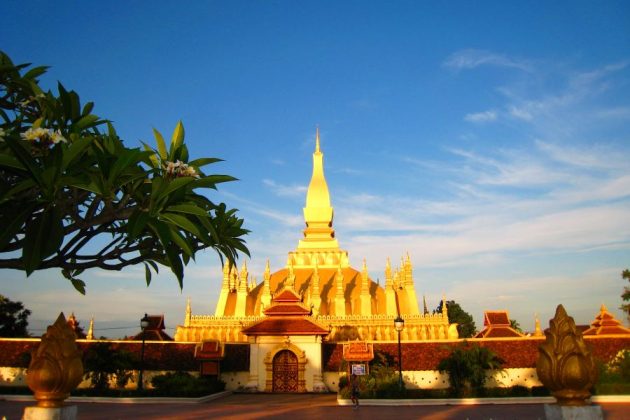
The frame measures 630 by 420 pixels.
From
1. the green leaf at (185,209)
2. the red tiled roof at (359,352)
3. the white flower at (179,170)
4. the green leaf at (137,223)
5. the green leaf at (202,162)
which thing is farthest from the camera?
the red tiled roof at (359,352)

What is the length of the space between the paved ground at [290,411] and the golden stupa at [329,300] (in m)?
12.1

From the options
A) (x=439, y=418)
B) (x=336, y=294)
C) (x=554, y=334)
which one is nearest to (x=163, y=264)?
(x=554, y=334)

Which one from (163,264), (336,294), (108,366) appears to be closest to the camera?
(163,264)

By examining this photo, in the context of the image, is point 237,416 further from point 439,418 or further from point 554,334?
point 554,334

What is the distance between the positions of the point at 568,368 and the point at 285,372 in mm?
18468

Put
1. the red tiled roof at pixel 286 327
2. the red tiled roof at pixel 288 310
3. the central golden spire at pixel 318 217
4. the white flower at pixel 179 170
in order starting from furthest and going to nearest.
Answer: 1. the central golden spire at pixel 318 217
2. the red tiled roof at pixel 288 310
3. the red tiled roof at pixel 286 327
4. the white flower at pixel 179 170

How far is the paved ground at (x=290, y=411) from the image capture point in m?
14.9

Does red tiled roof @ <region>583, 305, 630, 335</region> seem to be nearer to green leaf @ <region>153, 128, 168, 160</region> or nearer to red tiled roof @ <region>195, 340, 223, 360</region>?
red tiled roof @ <region>195, 340, 223, 360</region>

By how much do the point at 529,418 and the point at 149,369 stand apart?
1882 centimetres

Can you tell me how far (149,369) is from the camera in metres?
25.7

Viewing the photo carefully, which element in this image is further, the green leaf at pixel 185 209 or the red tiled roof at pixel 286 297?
the red tiled roof at pixel 286 297

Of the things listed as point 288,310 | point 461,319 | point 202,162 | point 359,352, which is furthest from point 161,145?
point 461,319

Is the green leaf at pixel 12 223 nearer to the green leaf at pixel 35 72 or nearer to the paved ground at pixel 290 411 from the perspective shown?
the green leaf at pixel 35 72

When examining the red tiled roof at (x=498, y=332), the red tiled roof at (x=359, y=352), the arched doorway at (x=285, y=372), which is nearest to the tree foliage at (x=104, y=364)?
the arched doorway at (x=285, y=372)
